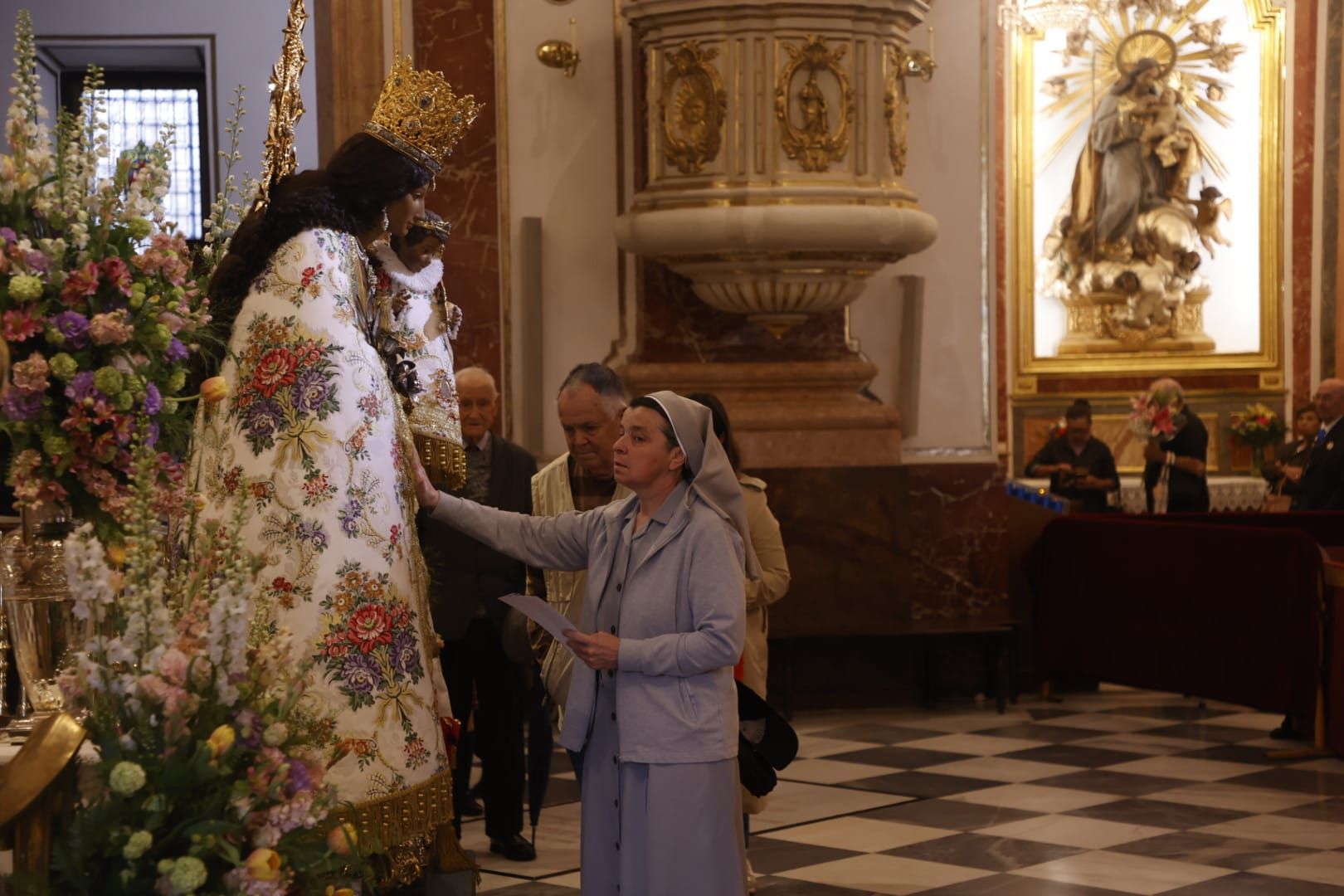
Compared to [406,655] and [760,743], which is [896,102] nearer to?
[760,743]

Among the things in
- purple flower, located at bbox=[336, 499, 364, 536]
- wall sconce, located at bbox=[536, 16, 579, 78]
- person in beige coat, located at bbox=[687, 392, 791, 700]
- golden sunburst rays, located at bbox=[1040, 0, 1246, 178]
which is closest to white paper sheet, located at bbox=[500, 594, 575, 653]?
purple flower, located at bbox=[336, 499, 364, 536]

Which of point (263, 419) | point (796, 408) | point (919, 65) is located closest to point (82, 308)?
point (263, 419)

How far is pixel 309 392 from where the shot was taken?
3.51 metres

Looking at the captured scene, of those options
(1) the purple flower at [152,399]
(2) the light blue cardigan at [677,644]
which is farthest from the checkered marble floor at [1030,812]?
(1) the purple flower at [152,399]

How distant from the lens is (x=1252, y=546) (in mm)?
8203

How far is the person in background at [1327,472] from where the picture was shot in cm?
998

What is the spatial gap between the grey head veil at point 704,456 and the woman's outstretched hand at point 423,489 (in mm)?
518

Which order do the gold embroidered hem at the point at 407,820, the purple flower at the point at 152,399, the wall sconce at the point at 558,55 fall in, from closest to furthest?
the purple flower at the point at 152,399, the gold embroidered hem at the point at 407,820, the wall sconce at the point at 558,55

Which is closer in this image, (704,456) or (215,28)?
(704,456)

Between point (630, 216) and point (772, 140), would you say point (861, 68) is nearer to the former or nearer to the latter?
point (772, 140)

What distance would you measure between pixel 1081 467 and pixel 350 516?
28.9ft

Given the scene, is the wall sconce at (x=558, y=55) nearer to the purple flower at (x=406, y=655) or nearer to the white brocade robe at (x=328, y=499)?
the white brocade robe at (x=328, y=499)

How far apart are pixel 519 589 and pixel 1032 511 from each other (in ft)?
14.9

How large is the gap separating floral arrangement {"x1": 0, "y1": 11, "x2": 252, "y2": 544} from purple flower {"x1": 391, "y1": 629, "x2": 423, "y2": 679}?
0.69 metres
